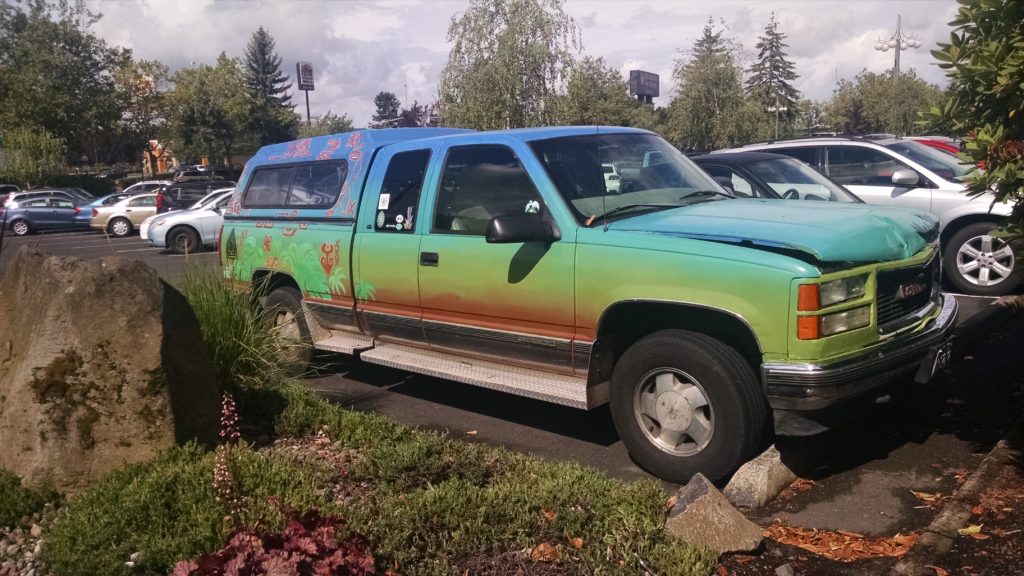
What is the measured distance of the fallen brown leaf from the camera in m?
3.51

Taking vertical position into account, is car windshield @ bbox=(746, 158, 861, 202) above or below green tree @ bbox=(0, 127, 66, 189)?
below

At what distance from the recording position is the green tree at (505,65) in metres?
22.6

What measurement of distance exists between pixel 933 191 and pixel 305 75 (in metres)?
61.5

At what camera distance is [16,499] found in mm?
4148

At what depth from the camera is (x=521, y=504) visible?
395 centimetres

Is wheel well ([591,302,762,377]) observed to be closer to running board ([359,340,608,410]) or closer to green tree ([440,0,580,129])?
running board ([359,340,608,410])

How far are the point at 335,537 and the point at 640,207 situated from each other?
279 cm

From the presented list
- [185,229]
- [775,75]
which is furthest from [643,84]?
[185,229]

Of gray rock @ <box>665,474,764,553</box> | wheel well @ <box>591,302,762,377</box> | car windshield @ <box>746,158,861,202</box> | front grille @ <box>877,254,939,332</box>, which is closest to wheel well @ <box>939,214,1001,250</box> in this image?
car windshield @ <box>746,158,861,202</box>

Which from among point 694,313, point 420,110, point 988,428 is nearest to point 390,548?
point 694,313

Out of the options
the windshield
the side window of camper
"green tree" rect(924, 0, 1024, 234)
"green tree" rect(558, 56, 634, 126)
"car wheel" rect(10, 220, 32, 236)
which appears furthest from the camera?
"car wheel" rect(10, 220, 32, 236)

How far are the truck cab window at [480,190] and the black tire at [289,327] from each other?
5.00 ft

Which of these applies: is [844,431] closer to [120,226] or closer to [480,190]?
[480,190]

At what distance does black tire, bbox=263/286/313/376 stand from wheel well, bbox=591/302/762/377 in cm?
249
